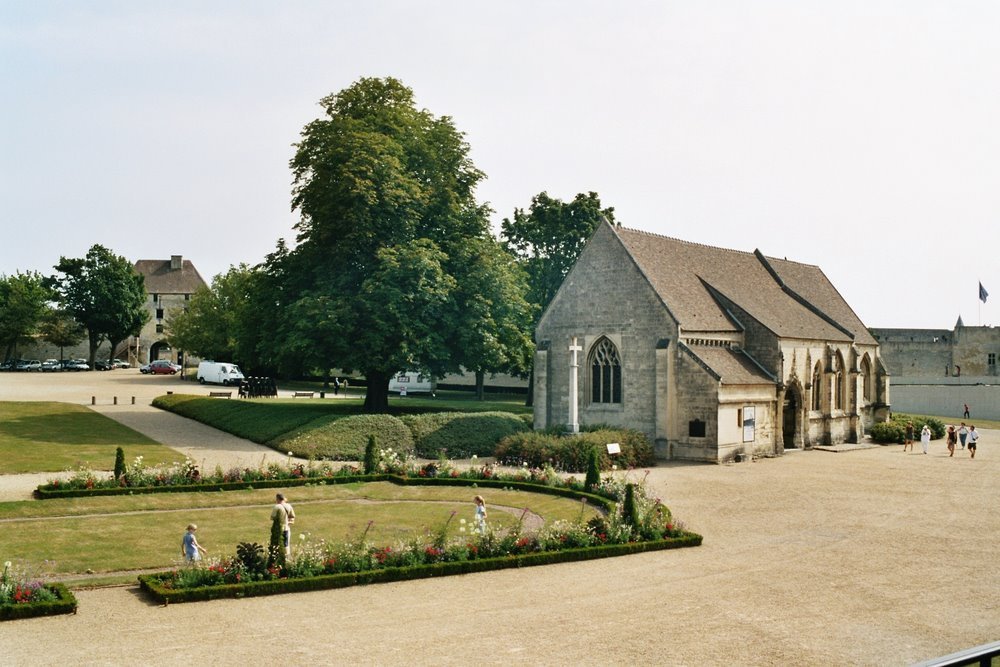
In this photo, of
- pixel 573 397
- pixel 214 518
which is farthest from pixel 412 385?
pixel 214 518

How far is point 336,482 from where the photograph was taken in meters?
33.6

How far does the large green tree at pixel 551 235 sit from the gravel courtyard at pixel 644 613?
4478 centimetres

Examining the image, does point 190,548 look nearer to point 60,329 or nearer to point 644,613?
point 644,613

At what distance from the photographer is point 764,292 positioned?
5625 cm

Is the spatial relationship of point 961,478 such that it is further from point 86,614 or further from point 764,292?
point 86,614

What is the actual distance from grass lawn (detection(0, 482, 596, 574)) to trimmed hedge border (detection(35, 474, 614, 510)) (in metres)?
0.50

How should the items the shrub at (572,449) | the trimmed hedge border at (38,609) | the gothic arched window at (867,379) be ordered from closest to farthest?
the trimmed hedge border at (38,609)
the shrub at (572,449)
the gothic arched window at (867,379)

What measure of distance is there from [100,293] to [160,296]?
55.8 feet

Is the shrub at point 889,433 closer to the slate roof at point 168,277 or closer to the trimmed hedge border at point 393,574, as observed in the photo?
the trimmed hedge border at point 393,574

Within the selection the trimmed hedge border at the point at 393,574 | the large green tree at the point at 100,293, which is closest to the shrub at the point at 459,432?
the trimmed hedge border at the point at 393,574

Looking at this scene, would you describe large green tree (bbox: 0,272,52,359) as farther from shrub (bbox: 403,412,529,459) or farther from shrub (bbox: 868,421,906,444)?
shrub (bbox: 868,421,906,444)

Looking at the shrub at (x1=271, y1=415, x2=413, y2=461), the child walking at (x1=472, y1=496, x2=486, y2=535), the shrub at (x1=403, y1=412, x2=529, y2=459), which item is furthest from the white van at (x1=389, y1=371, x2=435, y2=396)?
the child walking at (x1=472, y1=496, x2=486, y2=535)

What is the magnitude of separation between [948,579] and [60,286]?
106168 millimetres

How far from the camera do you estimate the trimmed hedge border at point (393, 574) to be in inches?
715
